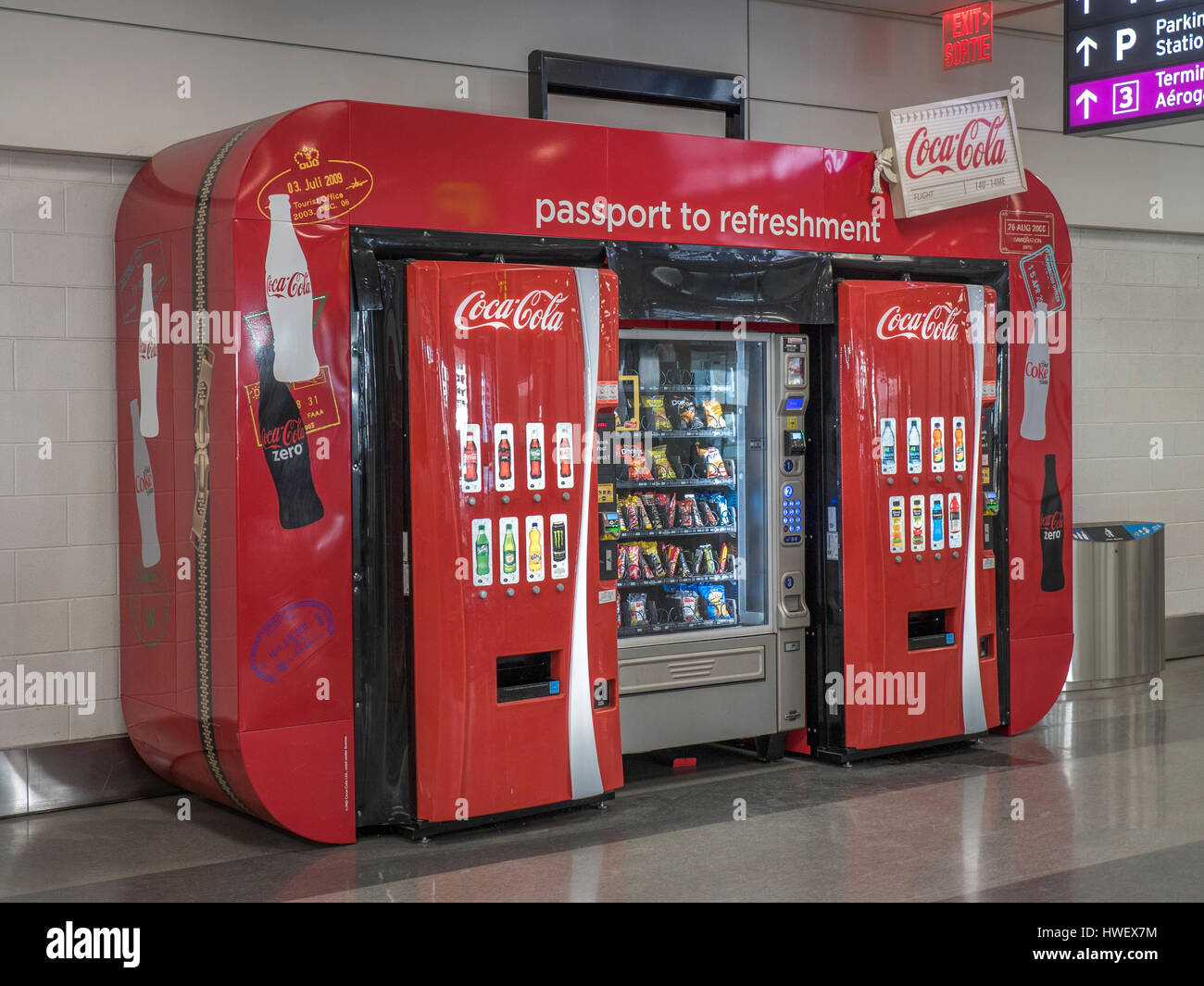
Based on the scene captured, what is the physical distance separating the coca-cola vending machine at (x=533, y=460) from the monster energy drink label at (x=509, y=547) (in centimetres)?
1

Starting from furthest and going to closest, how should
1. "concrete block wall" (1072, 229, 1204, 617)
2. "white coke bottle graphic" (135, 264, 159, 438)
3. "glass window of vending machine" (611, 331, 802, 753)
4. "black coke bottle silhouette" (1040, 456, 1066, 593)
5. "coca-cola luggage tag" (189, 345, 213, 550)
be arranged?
"concrete block wall" (1072, 229, 1204, 617), "black coke bottle silhouette" (1040, 456, 1066, 593), "glass window of vending machine" (611, 331, 802, 753), "white coke bottle graphic" (135, 264, 159, 438), "coca-cola luggage tag" (189, 345, 213, 550)

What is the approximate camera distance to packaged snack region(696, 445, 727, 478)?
5.99 m

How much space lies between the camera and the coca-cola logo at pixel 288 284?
186 inches

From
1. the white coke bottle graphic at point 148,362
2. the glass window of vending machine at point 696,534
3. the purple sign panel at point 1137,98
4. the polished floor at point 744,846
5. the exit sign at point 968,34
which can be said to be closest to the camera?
the polished floor at point 744,846

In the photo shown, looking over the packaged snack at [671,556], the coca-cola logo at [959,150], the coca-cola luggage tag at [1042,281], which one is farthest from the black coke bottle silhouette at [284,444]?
the coca-cola luggage tag at [1042,281]

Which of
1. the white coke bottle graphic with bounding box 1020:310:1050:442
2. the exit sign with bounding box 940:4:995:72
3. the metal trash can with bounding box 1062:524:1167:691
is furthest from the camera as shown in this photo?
the metal trash can with bounding box 1062:524:1167:691

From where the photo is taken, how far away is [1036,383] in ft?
21.7

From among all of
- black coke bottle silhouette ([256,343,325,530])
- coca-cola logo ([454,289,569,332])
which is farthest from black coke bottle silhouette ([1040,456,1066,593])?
black coke bottle silhouette ([256,343,325,530])

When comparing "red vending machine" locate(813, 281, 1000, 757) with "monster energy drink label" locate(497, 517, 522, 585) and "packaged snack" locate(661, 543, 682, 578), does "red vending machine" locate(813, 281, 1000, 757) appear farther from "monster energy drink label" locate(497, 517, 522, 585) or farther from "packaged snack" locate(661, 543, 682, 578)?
"monster energy drink label" locate(497, 517, 522, 585)

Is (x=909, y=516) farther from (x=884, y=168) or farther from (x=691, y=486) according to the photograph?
(x=884, y=168)

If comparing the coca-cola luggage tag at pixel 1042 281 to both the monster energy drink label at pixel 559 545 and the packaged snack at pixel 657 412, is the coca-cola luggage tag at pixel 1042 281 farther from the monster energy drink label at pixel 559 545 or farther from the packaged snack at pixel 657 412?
the monster energy drink label at pixel 559 545

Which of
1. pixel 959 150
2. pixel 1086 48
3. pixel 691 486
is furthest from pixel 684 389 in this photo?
pixel 1086 48

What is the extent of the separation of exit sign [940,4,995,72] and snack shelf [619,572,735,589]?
3075 mm
